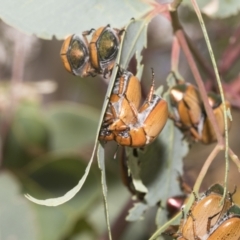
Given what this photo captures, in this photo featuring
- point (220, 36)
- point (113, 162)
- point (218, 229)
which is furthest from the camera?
point (220, 36)

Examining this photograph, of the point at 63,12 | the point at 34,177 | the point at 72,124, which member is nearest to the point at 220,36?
the point at 72,124

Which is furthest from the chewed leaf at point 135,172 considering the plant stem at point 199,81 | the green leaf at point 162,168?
the plant stem at point 199,81

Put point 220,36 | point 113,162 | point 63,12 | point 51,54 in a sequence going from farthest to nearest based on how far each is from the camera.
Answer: point 51,54
point 220,36
point 113,162
point 63,12

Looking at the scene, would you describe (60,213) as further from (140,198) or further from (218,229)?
(218,229)

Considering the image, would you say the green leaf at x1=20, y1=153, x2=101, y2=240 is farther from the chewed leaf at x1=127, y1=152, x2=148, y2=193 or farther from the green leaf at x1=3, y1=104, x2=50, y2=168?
the chewed leaf at x1=127, y1=152, x2=148, y2=193

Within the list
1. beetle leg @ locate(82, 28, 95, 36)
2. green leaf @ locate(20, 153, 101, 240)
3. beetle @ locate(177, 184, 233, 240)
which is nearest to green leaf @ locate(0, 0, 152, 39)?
beetle leg @ locate(82, 28, 95, 36)

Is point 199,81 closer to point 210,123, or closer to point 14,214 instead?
point 210,123
